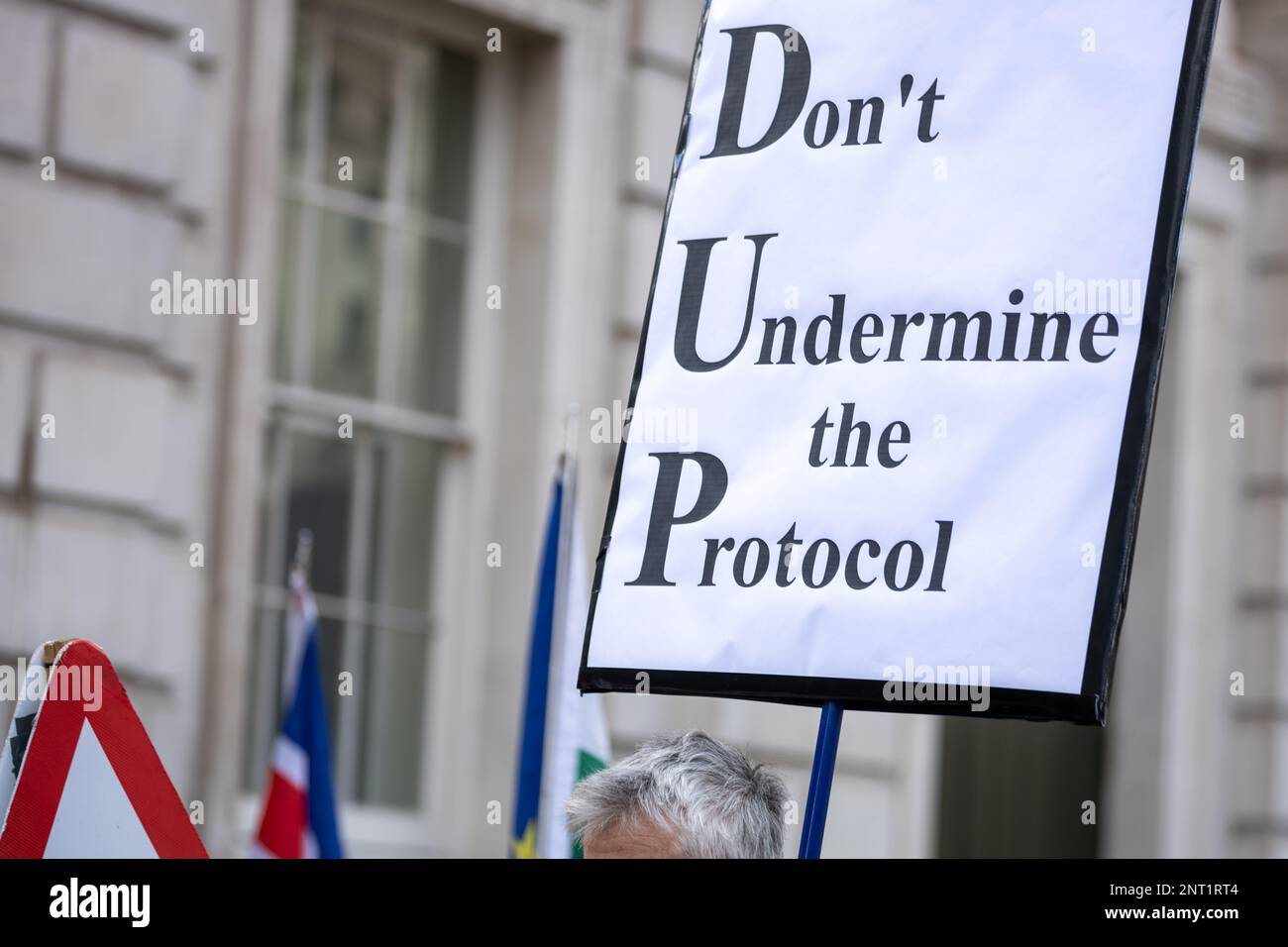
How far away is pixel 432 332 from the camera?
8.43 metres

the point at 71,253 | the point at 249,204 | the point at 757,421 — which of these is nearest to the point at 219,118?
the point at 249,204

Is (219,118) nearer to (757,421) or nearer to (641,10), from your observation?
(641,10)

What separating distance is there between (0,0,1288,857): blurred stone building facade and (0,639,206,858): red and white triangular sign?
150 inches

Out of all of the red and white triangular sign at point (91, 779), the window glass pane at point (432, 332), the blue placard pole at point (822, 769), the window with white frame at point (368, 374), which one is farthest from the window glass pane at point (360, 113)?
the blue placard pole at point (822, 769)

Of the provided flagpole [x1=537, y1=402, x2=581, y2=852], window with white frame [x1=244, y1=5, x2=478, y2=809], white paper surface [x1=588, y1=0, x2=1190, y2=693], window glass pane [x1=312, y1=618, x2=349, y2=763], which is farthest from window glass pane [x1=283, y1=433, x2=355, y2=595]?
white paper surface [x1=588, y1=0, x2=1190, y2=693]

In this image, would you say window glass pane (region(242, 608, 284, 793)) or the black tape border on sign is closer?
the black tape border on sign

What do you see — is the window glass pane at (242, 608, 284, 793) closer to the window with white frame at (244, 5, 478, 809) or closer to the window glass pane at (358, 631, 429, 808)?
the window with white frame at (244, 5, 478, 809)

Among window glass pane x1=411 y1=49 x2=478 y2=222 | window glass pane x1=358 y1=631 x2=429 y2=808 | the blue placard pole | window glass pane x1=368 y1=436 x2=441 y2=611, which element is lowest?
window glass pane x1=358 y1=631 x2=429 y2=808

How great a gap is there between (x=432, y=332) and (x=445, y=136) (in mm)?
780

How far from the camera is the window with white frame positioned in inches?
312

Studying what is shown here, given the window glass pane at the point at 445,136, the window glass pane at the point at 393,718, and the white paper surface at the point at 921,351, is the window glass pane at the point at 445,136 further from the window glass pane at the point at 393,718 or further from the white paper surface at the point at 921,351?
the white paper surface at the point at 921,351

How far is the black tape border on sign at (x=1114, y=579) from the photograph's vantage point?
2.77 m

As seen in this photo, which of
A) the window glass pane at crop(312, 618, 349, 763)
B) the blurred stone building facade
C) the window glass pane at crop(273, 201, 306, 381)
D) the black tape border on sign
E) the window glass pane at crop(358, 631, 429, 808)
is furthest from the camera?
the window glass pane at crop(358, 631, 429, 808)

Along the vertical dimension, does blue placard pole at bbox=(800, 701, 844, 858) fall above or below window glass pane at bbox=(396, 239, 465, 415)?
below
